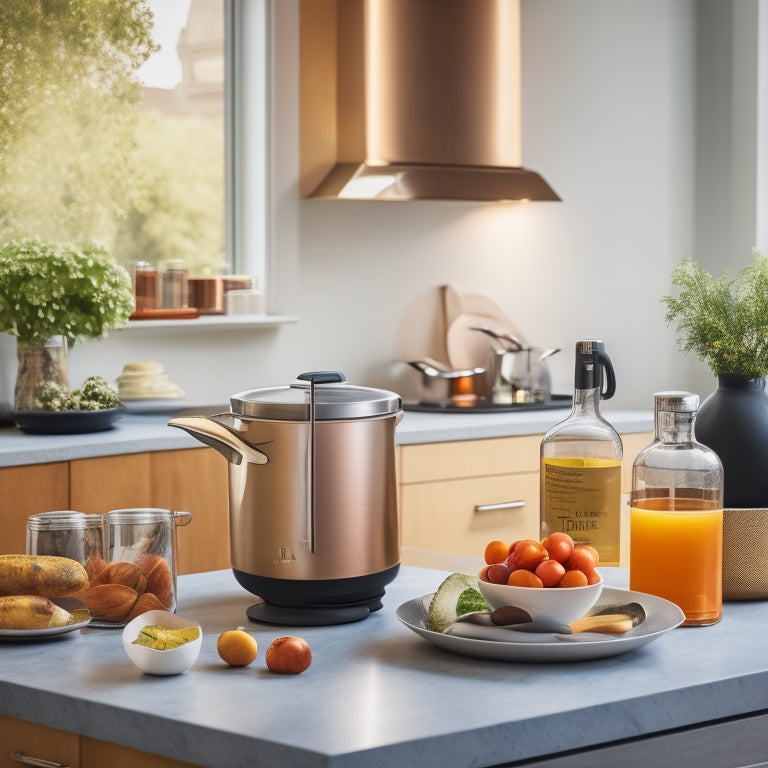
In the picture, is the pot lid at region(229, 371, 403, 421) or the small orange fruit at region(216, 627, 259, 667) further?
the pot lid at region(229, 371, 403, 421)

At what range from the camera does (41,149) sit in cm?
361

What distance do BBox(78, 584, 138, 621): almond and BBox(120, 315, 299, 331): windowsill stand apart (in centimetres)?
217

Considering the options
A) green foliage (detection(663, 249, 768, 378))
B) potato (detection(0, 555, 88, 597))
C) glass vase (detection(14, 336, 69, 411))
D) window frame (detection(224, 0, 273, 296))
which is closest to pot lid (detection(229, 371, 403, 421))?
potato (detection(0, 555, 88, 597))

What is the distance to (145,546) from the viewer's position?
157 centimetres

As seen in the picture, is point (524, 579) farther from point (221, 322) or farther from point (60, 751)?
point (221, 322)

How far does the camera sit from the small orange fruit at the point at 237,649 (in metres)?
1.39

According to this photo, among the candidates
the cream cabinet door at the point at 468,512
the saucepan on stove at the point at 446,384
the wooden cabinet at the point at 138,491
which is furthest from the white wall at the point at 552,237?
the cream cabinet door at the point at 468,512

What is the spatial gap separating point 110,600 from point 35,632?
0.10m

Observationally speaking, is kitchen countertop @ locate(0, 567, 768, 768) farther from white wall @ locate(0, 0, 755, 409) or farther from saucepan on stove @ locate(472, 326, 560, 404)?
saucepan on stove @ locate(472, 326, 560, 404)

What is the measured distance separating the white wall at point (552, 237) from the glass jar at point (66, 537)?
83.2 inches

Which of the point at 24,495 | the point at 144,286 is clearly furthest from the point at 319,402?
the point at 144,286

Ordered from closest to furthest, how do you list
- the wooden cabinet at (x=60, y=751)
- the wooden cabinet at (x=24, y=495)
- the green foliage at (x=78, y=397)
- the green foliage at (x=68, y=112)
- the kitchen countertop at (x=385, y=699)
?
1. the kitchen countertop at (x=385, y=699)
2. the wooden cabinet at (x=60, y=751)
3. the wooden cabinet at (x=24, y=495)
4. the green foliage at (x=78, y=397)
5. the green foliage at (x=68, y=112)

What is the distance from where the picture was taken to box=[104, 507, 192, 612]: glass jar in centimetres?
156

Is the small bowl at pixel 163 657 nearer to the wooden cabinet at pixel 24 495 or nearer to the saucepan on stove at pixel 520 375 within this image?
the wooden cabinet at pixel 24 495
